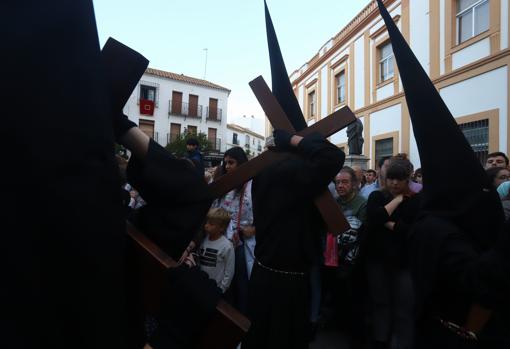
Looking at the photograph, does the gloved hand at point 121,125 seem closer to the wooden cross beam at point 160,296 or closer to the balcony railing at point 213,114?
the wooden cross beam at point 160,296

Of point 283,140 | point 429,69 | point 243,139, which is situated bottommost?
point 283,140

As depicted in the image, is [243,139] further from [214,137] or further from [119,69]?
[119,69]

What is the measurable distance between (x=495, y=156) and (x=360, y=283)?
281cm

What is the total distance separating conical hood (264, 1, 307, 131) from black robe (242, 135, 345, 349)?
0.34 meters

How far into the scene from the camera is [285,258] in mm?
2129

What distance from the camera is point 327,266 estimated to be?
12.0 feet

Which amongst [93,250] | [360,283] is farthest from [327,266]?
[93,250]

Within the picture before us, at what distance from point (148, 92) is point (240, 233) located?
27.5m

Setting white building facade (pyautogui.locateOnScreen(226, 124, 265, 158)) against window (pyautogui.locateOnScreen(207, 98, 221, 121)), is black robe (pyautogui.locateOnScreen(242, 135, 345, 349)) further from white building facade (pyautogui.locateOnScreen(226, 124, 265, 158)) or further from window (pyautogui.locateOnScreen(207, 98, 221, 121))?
white building facade (pyautogui.locateOnScreen(226, 124, 265, 158))

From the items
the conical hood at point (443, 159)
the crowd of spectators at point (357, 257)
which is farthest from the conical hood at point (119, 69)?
the crowd of spectators at point (357, 257)

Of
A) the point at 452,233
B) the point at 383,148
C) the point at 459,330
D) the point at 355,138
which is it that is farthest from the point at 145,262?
the point at 383,148

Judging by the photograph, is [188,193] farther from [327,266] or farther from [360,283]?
[327,266]

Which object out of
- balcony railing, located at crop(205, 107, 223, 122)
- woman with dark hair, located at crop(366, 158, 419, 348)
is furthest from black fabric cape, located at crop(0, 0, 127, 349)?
balcony railing, located at crop(205, 107, 223, 122)

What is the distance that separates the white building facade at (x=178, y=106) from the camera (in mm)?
28438
